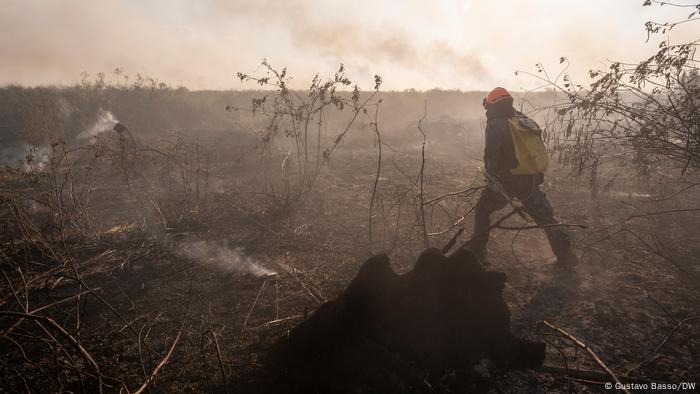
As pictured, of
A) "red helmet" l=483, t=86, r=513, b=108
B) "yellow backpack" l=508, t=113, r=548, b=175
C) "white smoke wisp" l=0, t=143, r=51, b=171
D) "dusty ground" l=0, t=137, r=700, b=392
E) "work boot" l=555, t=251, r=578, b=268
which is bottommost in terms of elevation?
"dusty ground" l=0, t=137, r=700, b=392

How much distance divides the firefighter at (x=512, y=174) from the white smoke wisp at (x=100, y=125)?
10940mm

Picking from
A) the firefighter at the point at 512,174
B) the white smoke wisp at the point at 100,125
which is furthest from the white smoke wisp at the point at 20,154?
the firefighter at the point at 512,174

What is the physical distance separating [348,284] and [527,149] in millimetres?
2261

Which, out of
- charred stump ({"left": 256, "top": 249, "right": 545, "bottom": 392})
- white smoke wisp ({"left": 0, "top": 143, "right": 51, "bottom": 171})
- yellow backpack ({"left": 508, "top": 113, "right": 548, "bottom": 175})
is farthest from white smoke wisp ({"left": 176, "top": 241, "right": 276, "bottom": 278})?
white smoke wisp ({"left": 0, "top": 143, "right": 51, "bottom": 171})

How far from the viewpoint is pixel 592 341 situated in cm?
303

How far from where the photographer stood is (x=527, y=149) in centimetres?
405

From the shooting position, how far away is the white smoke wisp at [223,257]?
4.16 metres

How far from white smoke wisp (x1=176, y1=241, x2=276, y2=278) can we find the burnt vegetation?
0.03 meters

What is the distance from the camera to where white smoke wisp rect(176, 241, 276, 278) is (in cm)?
416

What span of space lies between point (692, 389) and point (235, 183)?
266 inches

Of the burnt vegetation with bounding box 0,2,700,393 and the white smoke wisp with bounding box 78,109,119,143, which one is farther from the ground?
the white smoke wisp with bounding box 78,109,119,143

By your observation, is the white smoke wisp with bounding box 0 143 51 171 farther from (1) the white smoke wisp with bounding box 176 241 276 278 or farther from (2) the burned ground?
(1) the white smoke wisp with bounding box 176 241 276 278

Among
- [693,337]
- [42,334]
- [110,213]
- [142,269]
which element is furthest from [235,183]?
[693,337]

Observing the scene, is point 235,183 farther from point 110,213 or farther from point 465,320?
point 465,320
